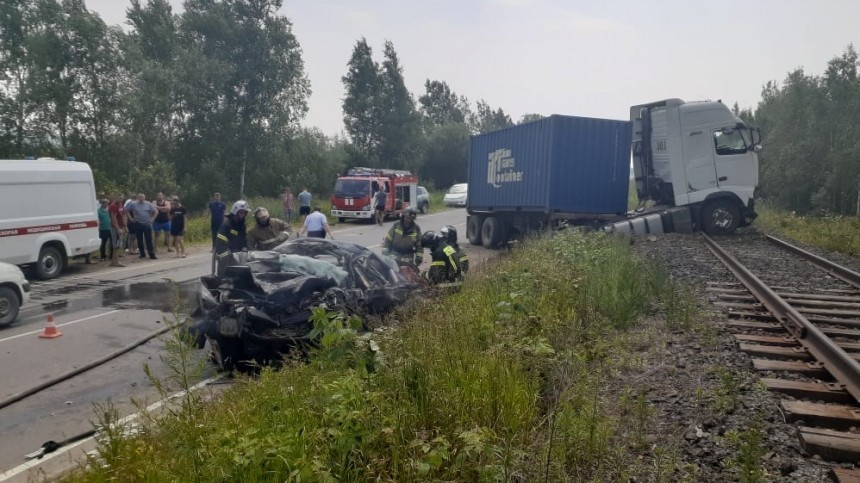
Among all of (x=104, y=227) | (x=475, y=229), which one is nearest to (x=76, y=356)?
(x=104, y=227)

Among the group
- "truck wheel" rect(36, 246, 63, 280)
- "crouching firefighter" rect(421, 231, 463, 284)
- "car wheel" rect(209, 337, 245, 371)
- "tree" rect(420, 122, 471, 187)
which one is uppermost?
"tree" rect(420, 122, 471, 187)

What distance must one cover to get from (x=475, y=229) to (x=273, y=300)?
13.6 m

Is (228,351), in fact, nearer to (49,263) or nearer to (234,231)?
(234,231)

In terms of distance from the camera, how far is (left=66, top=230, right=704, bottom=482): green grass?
2910mm

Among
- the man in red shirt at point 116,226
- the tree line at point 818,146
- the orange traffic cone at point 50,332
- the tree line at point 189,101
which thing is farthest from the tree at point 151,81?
the tree line at point 818,146

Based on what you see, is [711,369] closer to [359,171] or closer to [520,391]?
[520,391]

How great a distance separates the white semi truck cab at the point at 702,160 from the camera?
585 inches

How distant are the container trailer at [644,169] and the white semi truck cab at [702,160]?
0.08ft

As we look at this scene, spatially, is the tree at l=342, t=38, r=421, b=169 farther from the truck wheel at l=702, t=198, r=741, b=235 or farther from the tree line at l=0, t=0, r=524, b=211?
the truck wheel at l=702, t=198, r=741, b=235

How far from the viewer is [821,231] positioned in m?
16.1

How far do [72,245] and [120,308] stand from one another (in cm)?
449

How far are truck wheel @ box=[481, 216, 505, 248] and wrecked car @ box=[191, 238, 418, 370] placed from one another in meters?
11.2

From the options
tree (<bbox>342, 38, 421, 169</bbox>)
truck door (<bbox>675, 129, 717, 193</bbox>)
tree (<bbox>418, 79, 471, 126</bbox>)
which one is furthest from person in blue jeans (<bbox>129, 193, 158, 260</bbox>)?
tree (<bbox>418, 79, 471, 126</bbox>)

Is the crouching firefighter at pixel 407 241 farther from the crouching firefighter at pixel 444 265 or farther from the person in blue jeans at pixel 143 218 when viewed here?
the person in blue jeans at pixel 143 218
